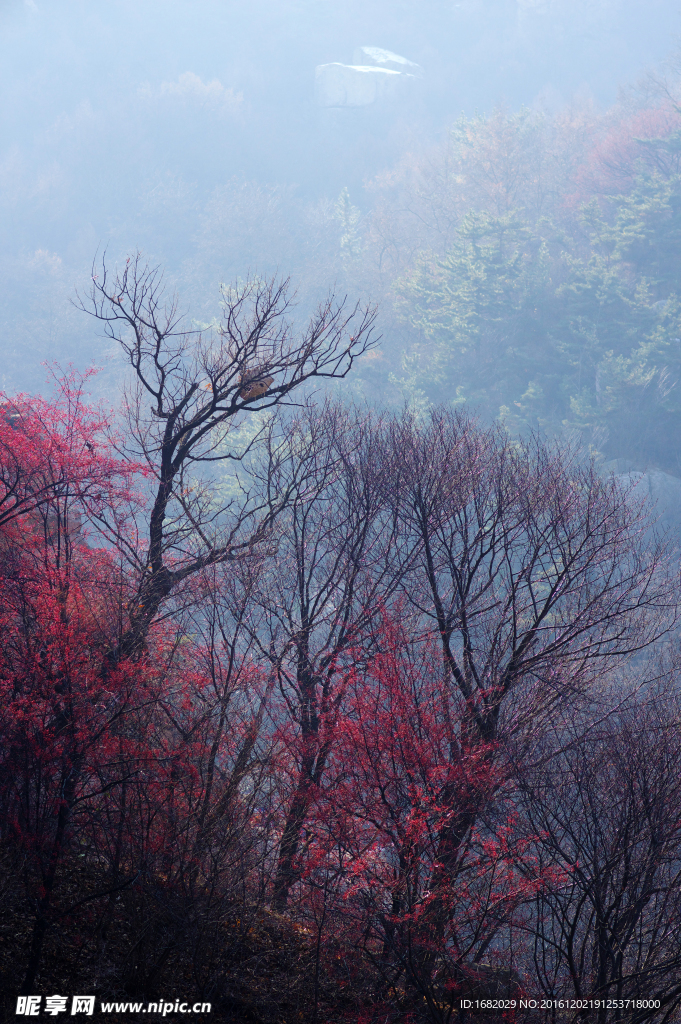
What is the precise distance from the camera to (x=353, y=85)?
79.9 meters

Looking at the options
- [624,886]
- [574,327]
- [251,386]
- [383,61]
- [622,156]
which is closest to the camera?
[624,886]

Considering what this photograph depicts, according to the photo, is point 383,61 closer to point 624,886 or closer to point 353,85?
point 353,85

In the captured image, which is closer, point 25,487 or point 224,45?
point 25,487

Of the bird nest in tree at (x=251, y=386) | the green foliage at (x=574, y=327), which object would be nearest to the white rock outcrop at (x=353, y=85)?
the green foliage at (x=574, y=327)

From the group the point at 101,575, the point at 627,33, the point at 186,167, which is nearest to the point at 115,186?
the point at 186,167

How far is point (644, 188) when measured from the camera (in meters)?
37.4

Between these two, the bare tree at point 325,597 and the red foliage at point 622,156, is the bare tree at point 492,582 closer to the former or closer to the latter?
the bare tree at point 325,597

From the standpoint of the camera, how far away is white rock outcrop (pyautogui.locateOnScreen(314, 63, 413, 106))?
7956cm

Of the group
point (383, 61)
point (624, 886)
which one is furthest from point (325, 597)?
point (383, 61)

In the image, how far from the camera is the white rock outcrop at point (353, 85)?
7956cm

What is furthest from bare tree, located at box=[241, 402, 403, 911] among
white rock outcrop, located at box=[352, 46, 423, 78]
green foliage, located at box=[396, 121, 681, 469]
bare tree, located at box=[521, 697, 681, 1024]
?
white rock outcrop, located at box=[352, 46, 423, 78]

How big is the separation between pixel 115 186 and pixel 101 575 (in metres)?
71.7

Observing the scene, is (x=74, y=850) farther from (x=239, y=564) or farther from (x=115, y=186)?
(x=115, y=186)

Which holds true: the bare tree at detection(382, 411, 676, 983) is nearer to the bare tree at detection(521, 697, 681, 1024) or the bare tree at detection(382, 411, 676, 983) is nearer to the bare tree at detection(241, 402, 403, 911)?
the bare tree at detection(241, 402, 403, 911)
